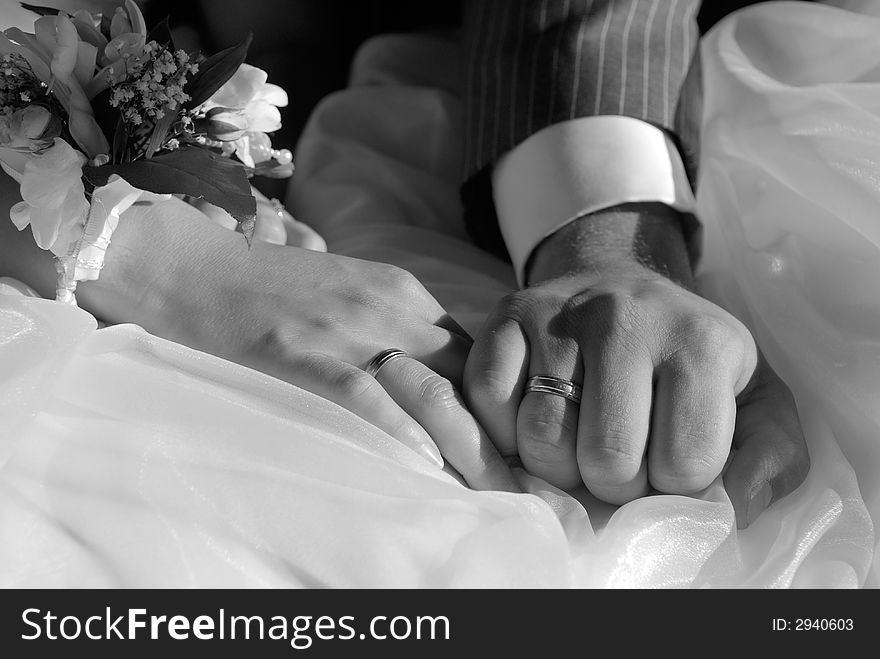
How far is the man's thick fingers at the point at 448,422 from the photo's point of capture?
2.06 ft

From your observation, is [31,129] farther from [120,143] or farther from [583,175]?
[583,175]

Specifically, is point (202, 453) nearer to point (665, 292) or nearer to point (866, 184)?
point (665, 292)

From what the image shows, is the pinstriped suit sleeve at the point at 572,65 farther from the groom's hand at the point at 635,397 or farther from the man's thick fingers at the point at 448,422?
the man's thick fingers at the point at 448,422

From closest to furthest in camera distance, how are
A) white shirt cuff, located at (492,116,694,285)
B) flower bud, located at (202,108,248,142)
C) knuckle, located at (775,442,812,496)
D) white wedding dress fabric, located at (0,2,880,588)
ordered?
1. white wedding dress fabric, located at (0,2,880,588)
2. knuckle, located at (775,442,812,496)
3. flower bud, located at (202,108,248,142)
4. white shirt cuff, located at (492,116,694,285)

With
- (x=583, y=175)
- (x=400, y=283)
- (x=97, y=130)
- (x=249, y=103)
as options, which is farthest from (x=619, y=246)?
(x=97, y=130)

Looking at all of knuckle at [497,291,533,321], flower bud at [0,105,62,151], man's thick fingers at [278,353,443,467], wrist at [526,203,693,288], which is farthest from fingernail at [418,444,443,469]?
flower bud at [0,105,62,151]

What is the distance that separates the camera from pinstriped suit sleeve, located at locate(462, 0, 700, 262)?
93cm

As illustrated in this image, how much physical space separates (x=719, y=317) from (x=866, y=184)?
Answer: 0.65ft

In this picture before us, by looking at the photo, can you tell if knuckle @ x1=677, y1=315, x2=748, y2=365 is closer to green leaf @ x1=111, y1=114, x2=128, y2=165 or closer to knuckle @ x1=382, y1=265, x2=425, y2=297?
knuckle @ x1=382, y1=265, x2=425, y2=297

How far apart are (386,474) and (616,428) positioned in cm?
16

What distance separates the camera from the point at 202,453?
572 mm
